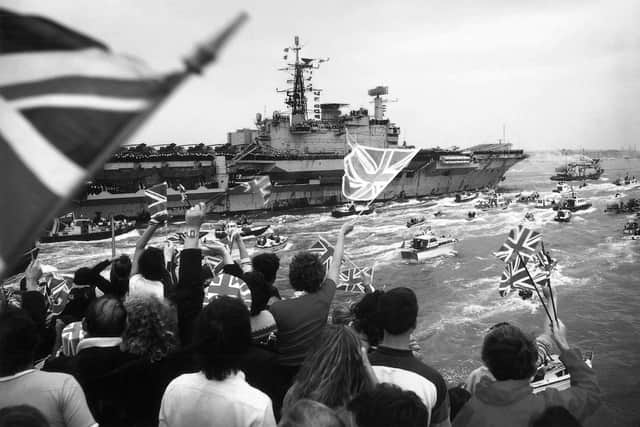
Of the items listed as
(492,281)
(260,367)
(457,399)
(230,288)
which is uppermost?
(230,288)

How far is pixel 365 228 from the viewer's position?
112ft

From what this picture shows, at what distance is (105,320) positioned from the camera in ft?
9.31

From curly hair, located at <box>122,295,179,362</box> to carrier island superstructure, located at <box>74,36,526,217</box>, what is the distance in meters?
36.3

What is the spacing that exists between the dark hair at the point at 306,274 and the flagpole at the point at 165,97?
7.07ft

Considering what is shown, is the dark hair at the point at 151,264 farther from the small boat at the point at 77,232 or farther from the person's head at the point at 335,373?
the small boat at the point at 77,232

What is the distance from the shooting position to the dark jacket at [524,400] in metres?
2.28

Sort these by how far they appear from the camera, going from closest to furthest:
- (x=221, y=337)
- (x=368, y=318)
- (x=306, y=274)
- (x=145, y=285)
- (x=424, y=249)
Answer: (x=221, y=337)
(x=368, y=318)
(x=306, y=274)
(x=145, y=285)
(x=424, y=249)

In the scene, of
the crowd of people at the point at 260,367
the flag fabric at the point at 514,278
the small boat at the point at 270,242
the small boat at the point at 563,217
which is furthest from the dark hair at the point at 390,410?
the small boat at the point at 563,217

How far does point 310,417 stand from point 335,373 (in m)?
0.46

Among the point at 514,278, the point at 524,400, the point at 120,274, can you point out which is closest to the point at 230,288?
the point at 120,274

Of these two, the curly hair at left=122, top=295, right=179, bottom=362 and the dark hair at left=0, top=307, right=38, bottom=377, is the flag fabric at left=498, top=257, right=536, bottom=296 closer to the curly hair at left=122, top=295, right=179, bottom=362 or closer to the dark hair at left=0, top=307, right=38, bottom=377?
the curly hair at left=122, top=295, right=179, bottom=362

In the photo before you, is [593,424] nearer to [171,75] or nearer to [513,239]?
[513,239]

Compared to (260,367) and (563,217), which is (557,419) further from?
(563,217)

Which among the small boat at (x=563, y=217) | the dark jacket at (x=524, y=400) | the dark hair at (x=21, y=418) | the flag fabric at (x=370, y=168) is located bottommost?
the small boat at (x=563, y=217)
